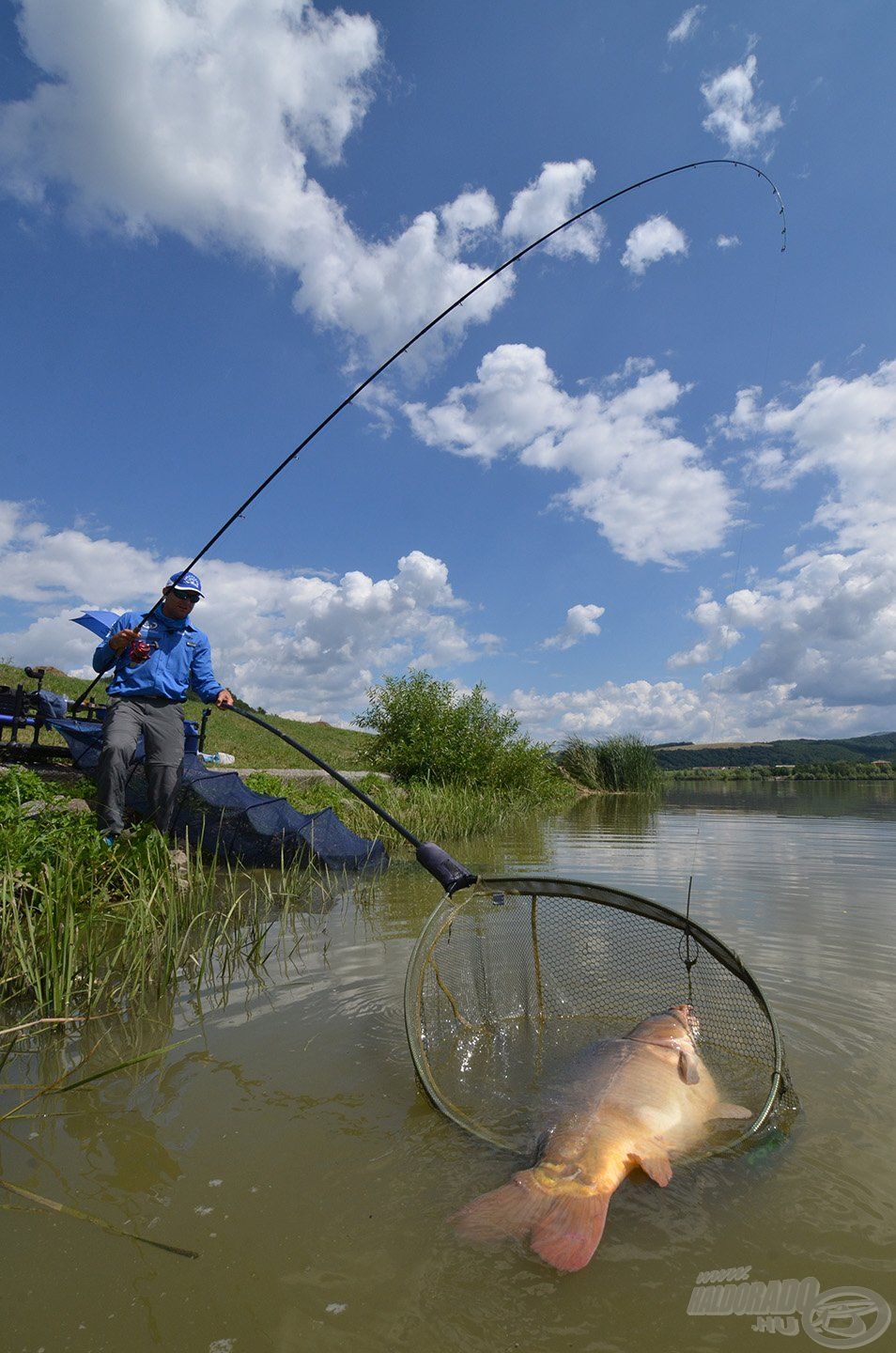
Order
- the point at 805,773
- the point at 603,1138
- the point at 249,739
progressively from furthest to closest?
1. the point at 805,773
2. the point at 249,739
3. the point at 603,1138

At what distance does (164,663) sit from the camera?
6.88 m

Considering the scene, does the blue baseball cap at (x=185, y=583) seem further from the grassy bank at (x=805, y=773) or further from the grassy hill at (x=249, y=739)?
the grassy bank at (x=805, y=773)

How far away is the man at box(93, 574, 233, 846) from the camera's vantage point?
251 inches

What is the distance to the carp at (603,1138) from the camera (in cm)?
213

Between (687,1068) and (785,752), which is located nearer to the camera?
(687,1068)

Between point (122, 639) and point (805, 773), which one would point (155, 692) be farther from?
point (805, 773)

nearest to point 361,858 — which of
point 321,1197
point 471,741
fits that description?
point 321,1197

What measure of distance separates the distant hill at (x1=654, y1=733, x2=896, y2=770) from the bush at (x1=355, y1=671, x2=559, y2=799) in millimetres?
33885

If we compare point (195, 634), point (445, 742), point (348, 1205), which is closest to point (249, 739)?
point (445, 742)

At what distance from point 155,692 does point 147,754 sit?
58cm

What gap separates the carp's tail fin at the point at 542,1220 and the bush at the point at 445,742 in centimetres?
1676

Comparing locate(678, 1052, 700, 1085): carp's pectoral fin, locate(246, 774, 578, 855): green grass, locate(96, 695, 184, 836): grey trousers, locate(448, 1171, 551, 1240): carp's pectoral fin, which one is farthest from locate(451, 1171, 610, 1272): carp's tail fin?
locate(246, 774, 578, 855): green grass

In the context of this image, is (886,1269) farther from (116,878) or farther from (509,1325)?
(116,878)

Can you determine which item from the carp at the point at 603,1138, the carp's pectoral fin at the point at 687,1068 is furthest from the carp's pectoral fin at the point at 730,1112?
the carp's pectoral fin at the point at 687,1068
